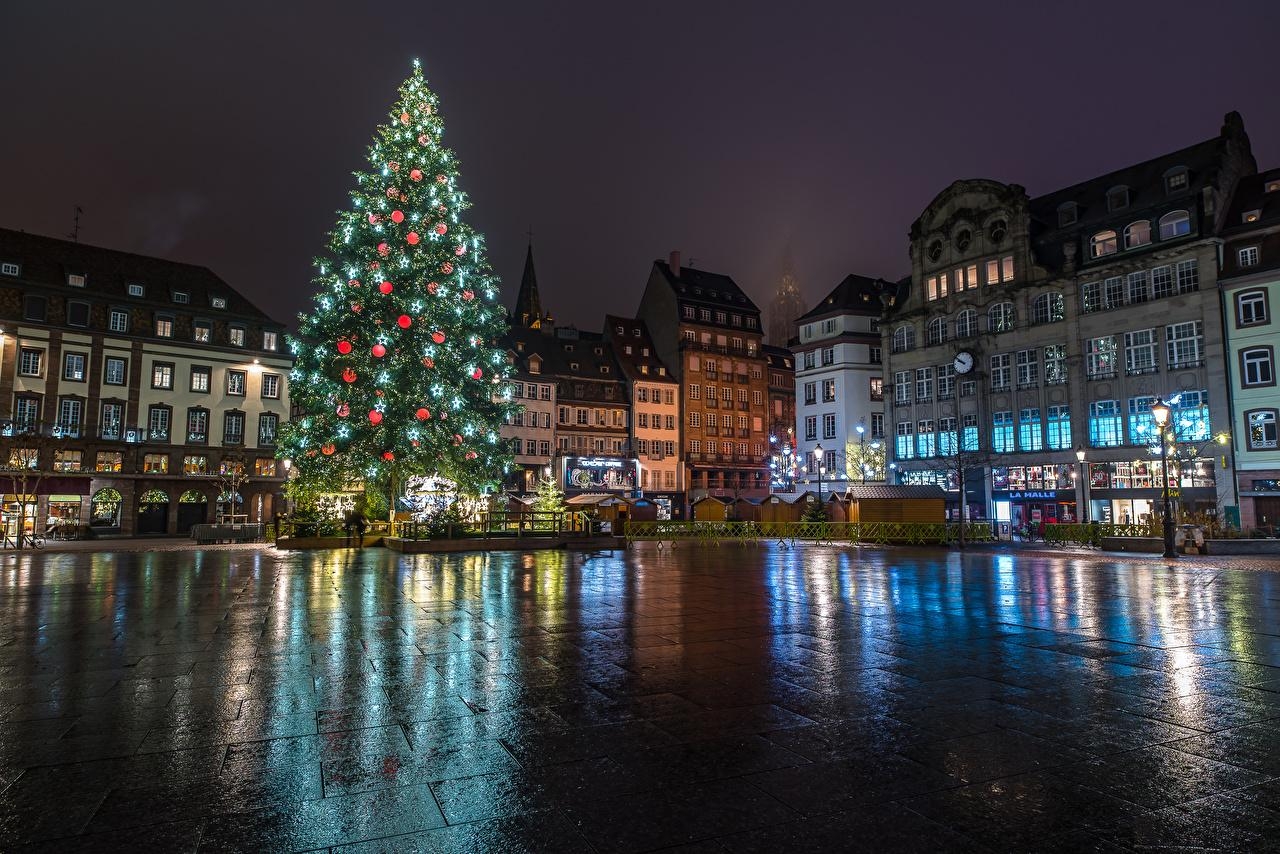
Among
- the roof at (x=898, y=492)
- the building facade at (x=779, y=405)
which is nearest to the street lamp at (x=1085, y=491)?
the roof at (x=898, y=492)

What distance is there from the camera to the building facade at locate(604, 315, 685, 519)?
7756cm

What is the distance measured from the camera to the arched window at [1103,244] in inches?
2013

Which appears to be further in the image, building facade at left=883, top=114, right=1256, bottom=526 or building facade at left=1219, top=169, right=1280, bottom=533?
building facade at left=883, top=114, right=1256, bottom=526

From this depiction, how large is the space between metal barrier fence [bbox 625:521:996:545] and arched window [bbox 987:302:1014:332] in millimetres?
19163

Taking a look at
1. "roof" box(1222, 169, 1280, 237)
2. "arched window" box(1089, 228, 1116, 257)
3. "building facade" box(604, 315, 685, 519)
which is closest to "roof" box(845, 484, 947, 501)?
"arched window" box(1089, 228, 1116, 257)

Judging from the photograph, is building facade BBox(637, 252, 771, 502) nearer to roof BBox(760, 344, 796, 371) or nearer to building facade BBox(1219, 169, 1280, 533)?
roof BBox(760, 344, 796, 371)

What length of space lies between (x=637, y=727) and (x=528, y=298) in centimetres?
10583

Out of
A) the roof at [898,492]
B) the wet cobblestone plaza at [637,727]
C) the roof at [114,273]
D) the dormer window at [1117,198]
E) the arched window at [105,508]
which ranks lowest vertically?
the wet cobblestone plaza at [637,727]

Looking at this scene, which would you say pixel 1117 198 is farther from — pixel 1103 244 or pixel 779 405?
pixel 779 405

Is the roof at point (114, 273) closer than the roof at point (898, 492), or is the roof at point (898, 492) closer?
the roof at point (898, 492)

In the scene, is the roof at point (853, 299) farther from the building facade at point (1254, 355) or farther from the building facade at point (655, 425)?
the building facade at point (1254, 355)

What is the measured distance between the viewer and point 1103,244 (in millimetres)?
51750

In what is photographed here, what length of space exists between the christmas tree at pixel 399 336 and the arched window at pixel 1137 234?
4390 cm

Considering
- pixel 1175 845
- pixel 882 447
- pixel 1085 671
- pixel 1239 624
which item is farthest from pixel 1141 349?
pixel 1175 845
